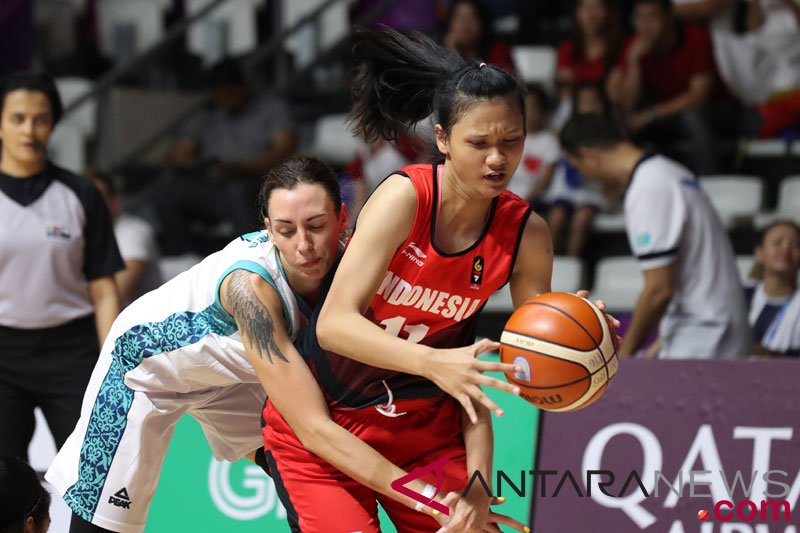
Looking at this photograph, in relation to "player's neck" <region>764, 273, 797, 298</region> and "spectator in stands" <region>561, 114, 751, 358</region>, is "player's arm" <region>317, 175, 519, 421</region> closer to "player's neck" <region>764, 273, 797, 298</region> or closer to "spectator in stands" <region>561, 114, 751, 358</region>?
"spectator in stands" <region>561, 114, 751, 358</region>

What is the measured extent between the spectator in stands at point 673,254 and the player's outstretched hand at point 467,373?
8.67ft

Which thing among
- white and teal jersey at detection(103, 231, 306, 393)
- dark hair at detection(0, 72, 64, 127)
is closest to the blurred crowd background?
dark hair at detection(0, 72, 64, 127)

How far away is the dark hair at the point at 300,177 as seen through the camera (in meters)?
3.22

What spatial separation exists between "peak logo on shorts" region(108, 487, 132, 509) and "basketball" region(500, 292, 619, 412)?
1.42 metres

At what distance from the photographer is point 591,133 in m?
5.42

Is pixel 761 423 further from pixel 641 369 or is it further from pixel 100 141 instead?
pixel 100 141

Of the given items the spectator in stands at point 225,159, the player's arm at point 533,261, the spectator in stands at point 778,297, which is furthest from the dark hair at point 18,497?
the spectator in stands at point 225,159

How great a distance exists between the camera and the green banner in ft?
15.5

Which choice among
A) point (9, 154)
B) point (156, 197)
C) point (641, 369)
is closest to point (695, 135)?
point (641, 369)

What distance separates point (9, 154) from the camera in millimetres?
4582

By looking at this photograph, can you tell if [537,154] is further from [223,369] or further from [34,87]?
[223,369]

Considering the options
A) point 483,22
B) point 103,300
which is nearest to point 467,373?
point 103,300

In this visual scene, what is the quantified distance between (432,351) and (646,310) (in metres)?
2.68

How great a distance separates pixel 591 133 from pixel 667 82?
2333 mm
